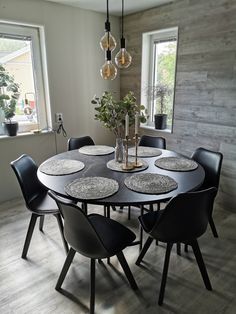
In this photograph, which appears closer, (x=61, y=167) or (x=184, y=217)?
(x=184, y=217)

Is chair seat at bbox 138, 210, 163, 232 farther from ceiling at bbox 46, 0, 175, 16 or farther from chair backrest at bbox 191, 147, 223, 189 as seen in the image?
ceiling at bbox 46, 0, 175, 16

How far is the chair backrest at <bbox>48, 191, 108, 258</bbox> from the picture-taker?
139cm

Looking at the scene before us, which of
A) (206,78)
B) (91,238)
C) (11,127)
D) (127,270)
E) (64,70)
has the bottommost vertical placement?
(127,270)

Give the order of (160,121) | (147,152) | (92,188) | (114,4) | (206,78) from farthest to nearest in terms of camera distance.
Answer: (160,121)
(114,4)
(206,78)
(147,152)
(92,188)

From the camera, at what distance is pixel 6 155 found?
9.92ft

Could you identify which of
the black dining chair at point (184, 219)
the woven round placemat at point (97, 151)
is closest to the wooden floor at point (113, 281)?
the black dining chair at point (184, 219)

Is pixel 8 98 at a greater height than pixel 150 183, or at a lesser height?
greater

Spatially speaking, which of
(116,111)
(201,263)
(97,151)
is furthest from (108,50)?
(201,263)

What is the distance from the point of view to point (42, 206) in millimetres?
2074

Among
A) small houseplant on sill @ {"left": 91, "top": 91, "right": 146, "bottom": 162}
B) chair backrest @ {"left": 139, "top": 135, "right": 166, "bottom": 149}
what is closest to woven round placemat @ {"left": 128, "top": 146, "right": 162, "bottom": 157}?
chair backrest @ {"left": 139, "top": 135, "right": 166, "bottom": 149}

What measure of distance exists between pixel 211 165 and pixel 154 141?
2.68 feet

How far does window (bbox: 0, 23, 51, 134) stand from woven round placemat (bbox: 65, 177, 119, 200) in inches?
70.3

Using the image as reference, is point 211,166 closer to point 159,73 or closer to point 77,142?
point 77,142

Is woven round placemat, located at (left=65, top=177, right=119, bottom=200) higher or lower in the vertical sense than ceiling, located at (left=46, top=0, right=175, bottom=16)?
lower
